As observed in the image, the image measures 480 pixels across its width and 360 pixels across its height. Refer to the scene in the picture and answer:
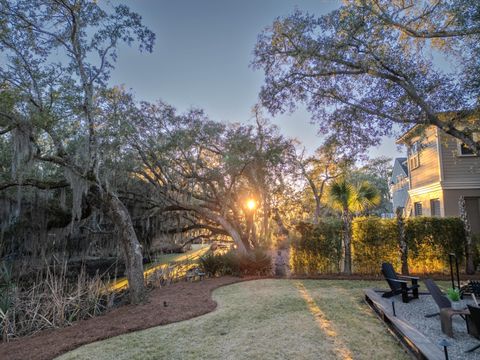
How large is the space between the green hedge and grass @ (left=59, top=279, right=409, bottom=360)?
121 inches

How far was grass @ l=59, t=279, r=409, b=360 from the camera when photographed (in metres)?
3.77

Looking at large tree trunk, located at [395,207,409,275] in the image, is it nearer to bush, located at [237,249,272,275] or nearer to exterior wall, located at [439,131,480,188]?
bush, located at [237,249,272,275]

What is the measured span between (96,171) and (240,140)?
567 centimetres

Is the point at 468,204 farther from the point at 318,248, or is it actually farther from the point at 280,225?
the point at 280,225

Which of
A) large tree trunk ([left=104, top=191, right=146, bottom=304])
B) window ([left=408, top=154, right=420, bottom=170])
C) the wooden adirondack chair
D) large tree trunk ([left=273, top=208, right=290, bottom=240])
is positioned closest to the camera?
the wooden adirondack chair

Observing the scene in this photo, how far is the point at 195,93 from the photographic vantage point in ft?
37.3

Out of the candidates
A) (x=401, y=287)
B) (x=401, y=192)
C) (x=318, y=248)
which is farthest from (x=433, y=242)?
(x=401, y=192)

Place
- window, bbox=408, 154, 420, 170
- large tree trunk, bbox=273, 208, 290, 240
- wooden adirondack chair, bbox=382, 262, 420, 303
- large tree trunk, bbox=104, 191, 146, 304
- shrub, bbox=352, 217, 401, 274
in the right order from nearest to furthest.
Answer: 1. wooden adirondack chair, bbox=382, 262, 420, 303
2. large tree trunk, bbox=104, 191, 146, 304
3. shrub, bbox=352, 217, 401, 274
4. window, bbox=408, 154, 420, 170
5. large tree trunk, bbox=273, 208, 290, 240

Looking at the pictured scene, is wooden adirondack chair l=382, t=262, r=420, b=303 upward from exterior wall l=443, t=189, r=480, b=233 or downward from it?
downward

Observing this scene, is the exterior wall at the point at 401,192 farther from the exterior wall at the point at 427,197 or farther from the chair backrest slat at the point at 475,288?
the chair backrest slat at the point at 475,288

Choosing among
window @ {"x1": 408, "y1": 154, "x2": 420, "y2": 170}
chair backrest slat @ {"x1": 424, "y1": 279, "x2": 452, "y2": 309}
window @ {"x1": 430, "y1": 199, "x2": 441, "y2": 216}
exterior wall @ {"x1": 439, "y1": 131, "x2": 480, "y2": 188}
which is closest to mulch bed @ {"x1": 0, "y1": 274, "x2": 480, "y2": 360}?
chair backrest slat @ {"x1": 424, "y1": 279, "x2": 452, "y2": 309}

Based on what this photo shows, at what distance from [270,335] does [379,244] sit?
633 centimetres

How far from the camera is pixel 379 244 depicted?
9.23 m

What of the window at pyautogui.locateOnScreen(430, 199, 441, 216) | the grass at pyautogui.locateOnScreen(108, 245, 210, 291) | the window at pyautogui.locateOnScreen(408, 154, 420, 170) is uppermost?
the window at pyautogui.locateOnScreen(408, 154, 420, 170)
